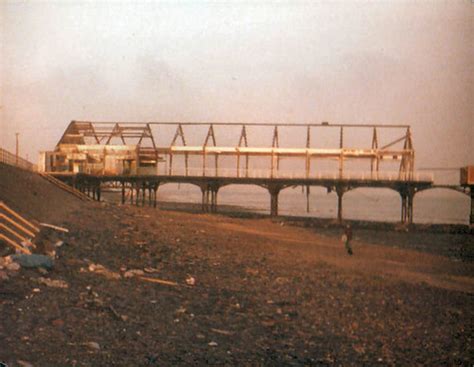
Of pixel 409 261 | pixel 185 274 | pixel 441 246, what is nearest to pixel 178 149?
pixel 441 246

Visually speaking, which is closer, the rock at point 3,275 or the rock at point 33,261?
the rock at point 3,275

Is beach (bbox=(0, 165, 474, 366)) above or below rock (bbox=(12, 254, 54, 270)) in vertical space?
below

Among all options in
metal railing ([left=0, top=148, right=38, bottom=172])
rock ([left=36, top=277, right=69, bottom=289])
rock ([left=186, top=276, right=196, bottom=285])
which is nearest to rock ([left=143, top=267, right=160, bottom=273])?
rock ([left=186, top=276, right=196, bottom=285])

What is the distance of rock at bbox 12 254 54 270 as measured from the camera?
11.1m

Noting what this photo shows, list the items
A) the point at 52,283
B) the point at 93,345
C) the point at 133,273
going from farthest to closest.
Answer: the point at 133,273
the point at 52,283
the point at 93,345

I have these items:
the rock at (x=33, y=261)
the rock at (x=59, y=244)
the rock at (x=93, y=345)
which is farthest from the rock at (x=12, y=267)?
the rock at (x=59, y=244)

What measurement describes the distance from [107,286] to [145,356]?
3.68 metres

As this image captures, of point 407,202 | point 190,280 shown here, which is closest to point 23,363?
point 190,280

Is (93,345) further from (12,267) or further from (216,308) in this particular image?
(12,267)

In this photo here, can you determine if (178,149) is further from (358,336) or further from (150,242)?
(358,336)

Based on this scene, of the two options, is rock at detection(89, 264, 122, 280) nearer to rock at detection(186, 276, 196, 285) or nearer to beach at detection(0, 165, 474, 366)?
beach at detection(0, 165, 474, 366)

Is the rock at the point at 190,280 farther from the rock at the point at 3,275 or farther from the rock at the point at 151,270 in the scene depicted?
the rock at the point at 3,275

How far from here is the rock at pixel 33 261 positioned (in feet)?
36.4

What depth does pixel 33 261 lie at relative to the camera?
1134 centimetres
